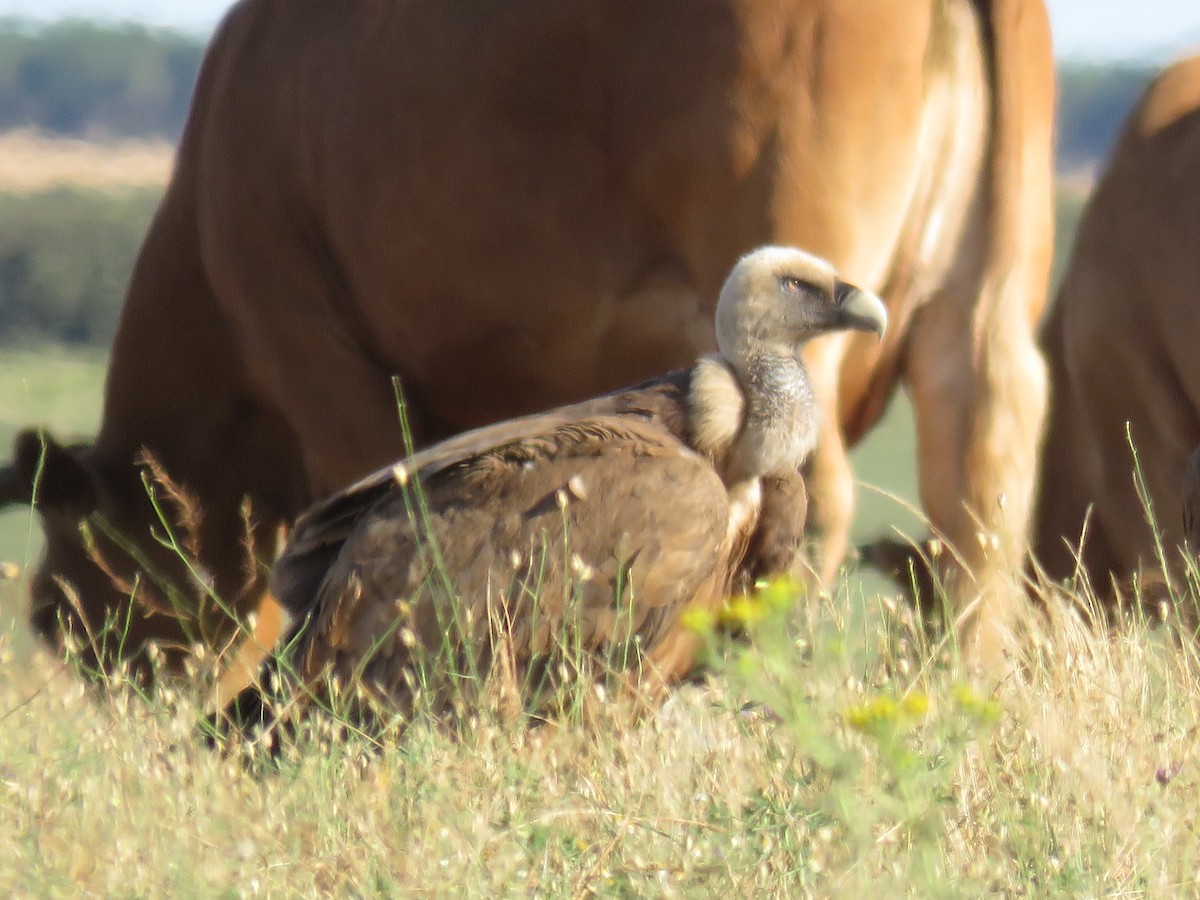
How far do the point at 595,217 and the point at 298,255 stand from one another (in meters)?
1.16

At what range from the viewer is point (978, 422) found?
15.8 feet

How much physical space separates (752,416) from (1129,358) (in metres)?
3.12

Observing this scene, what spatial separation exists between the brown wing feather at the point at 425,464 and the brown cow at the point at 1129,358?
2.83 metres

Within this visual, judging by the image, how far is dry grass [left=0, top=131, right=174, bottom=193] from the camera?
335 inches

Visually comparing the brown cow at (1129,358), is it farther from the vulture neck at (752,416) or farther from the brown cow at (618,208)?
the vulture neck at (752,416)

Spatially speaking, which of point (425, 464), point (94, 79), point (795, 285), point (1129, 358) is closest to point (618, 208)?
point (795, 285)

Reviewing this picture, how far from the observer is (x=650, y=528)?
392cm

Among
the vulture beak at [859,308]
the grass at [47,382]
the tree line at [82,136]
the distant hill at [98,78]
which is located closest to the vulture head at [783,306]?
the vulture beak at [859,308]

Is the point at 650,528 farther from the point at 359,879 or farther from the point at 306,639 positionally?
the point at 359,879

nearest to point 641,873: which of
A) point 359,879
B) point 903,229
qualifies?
point 359,879

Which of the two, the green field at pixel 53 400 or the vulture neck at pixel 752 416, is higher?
the vulture neck at pixel 752 416

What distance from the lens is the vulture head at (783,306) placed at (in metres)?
4.20

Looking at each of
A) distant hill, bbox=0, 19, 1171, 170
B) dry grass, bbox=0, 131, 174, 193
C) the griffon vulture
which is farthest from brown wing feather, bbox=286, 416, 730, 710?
distant hill, bbox=0, 19, 1171, 170

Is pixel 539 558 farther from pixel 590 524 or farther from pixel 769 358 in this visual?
pixel 769 358
